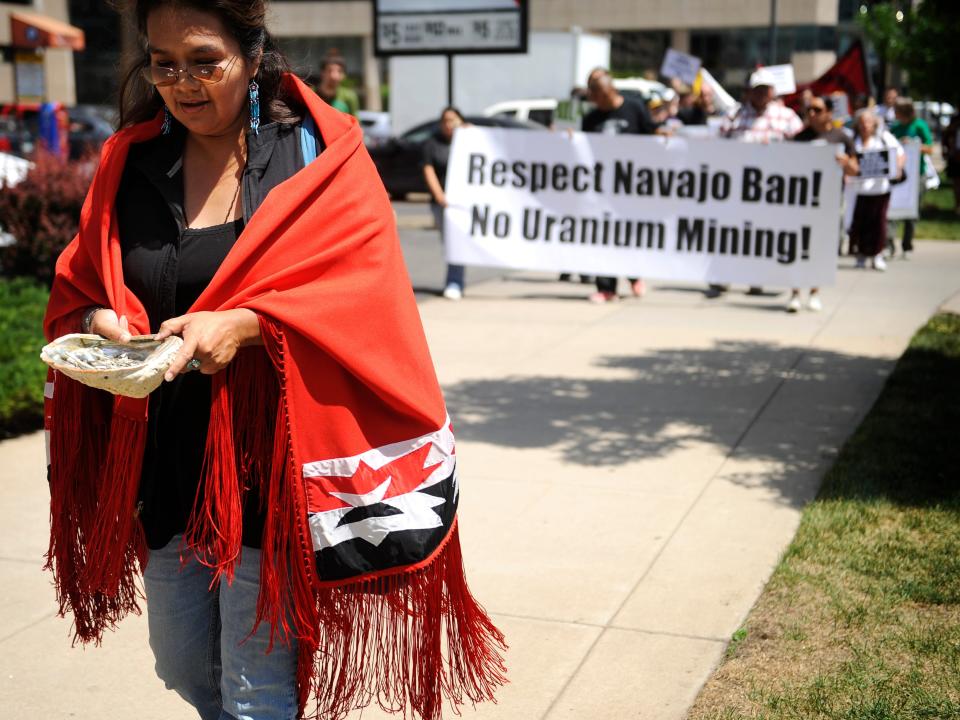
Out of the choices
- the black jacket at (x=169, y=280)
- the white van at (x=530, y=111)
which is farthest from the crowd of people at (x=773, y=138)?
the white van at (x=530, y=111)

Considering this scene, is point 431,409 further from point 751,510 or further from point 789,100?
point 789,100

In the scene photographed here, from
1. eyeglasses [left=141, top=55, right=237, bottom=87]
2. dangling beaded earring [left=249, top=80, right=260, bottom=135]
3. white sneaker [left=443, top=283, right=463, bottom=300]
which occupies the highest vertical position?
eyeglasses [left=141, top=55, right=237, bottom=87]

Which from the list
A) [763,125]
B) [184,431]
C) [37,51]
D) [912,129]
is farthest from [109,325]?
[37,51]

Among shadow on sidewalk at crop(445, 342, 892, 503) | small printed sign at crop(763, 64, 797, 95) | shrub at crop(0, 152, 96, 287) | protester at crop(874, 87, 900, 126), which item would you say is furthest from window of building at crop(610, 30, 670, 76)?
shadow on sidewalk at crop(445, 342, 892, 503)

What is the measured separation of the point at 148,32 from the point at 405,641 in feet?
4.48

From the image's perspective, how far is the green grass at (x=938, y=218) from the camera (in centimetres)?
1670

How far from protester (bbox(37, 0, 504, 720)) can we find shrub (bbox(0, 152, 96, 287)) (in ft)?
25.4

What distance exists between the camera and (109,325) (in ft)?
8.00

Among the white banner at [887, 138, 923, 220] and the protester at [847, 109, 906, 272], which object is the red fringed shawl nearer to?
the protester at [847, 109, 906, 272]

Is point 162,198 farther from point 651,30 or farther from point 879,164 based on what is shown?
point 651,30

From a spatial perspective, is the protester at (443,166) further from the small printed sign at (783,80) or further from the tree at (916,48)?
the tree at (916,48)

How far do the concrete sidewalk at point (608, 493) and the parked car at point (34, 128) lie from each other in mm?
15491

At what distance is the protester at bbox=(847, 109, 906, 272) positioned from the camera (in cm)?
1252

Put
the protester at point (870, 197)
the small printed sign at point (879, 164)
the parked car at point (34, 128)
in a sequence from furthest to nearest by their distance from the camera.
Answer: the parked car at point (34, 128) < the protester at point (870, 197) < the small printed sign at point (879, 164)
